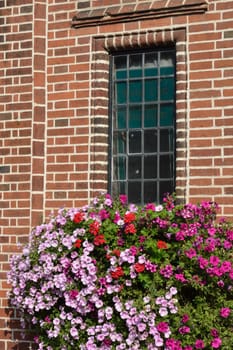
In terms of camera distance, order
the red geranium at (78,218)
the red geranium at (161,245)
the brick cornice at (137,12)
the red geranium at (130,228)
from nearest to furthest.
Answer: the red geranium at (161,245)
the red geranium at (130,228)
the red geranium at (78,218)
the brick cornice at (137,12)

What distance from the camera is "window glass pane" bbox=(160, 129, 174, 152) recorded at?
22.8 ft

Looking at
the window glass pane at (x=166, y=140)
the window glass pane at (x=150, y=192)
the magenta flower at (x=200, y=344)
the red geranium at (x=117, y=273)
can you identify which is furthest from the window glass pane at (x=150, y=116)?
the magenta flower at (x=200, y=344)

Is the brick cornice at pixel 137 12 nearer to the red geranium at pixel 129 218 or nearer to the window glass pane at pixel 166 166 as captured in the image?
the window glass pane at pixel 166 166

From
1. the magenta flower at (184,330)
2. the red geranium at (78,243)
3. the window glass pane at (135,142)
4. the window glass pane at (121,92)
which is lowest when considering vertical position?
the magenta flower at (184,330)

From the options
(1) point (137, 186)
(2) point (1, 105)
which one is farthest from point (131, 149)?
(2) point (1, 105)

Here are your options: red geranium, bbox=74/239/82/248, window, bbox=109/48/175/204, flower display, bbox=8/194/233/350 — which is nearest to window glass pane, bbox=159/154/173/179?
window, bbox=109/48/175/204

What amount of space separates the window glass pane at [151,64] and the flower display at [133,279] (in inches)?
56.1

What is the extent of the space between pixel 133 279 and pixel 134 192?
124 cm

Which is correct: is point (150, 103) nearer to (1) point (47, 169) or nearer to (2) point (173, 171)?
(2) point (173, 171)

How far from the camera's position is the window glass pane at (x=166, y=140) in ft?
22.8

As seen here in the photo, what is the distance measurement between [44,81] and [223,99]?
1950 millimetres

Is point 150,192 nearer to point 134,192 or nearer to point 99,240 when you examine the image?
point 134,192

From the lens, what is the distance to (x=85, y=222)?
634cm

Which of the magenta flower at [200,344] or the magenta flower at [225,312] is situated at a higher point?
the magenta flower at [225,312]
